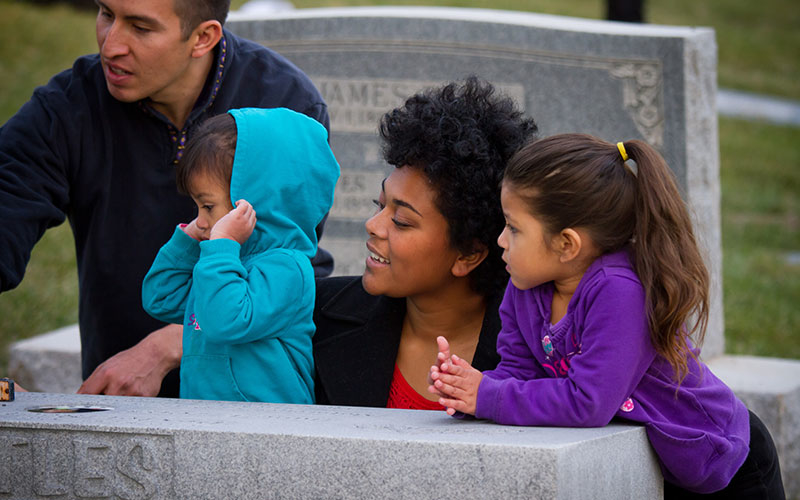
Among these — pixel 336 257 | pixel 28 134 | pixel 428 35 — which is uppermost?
pixel 428 35

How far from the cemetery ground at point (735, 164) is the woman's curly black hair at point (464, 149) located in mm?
4119

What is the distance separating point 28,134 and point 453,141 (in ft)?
4.46

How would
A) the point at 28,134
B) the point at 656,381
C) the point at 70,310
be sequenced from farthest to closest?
the point at 70,310, the point at 28,134, the point at 656,381

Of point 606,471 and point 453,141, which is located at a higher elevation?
point 453,141

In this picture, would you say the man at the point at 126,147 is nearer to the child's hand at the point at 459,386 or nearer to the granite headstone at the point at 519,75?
the child's hand at the point at 459,386

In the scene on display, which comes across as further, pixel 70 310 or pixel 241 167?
pixel 70 310

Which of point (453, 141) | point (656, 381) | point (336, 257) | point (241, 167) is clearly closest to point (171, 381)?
point (241, 167)

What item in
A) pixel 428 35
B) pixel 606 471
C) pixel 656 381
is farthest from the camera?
pixel 428 35

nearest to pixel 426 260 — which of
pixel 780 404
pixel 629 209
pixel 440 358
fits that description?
pixel 440 358

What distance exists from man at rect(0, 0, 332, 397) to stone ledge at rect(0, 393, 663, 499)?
808 mm

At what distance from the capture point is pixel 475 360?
2.77 metres

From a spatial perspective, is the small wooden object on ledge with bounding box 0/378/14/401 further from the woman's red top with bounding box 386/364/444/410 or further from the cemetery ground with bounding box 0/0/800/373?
the cemetery ground with bounding box 0/0/800/373

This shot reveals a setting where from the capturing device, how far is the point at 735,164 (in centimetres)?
1273

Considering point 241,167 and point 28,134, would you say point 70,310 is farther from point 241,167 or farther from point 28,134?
point 241,167
